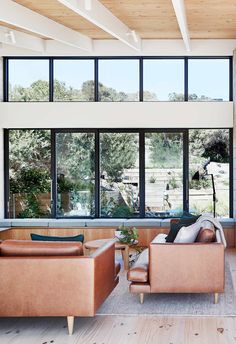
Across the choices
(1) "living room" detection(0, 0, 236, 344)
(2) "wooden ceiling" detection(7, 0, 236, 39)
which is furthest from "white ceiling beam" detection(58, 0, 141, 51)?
(1) "living room" detection(0, 0, 236, 344)

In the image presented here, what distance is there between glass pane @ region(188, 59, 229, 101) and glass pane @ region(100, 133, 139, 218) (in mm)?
1520

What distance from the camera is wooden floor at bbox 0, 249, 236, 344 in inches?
Result: 153

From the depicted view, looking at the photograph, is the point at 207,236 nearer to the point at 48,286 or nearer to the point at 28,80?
the point at 48,286

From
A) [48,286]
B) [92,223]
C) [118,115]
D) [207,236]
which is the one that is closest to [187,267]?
[207,236]

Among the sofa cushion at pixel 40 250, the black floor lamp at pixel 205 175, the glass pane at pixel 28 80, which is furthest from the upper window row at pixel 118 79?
the sofa cushion at pixel 40 250

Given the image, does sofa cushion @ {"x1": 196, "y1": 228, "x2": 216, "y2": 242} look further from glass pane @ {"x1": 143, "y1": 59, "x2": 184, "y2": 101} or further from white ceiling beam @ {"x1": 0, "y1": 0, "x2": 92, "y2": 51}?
glass pane @ {"x1": 143, "y1": 59, "x2": 184, "y2": 101}

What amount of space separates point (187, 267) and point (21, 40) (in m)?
5.40

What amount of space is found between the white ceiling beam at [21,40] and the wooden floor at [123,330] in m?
5.02

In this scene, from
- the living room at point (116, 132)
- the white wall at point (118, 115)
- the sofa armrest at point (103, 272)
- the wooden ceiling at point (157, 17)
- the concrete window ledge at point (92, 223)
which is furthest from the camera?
the white wall at point (118, 115)

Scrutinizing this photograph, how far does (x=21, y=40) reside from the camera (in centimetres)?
810

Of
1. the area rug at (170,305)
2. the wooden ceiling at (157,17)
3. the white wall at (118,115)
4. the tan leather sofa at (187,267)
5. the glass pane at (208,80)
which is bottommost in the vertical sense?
the area rug at (170,305)

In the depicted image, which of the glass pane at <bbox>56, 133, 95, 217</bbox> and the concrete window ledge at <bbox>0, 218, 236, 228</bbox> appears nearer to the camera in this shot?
the concrete window ledge at <bbox>0, 218, 236, 228</bbox>

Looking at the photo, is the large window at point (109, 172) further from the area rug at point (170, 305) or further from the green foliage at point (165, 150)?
Answer: the area rug at point (170, 305)

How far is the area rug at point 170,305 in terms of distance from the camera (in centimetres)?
464
